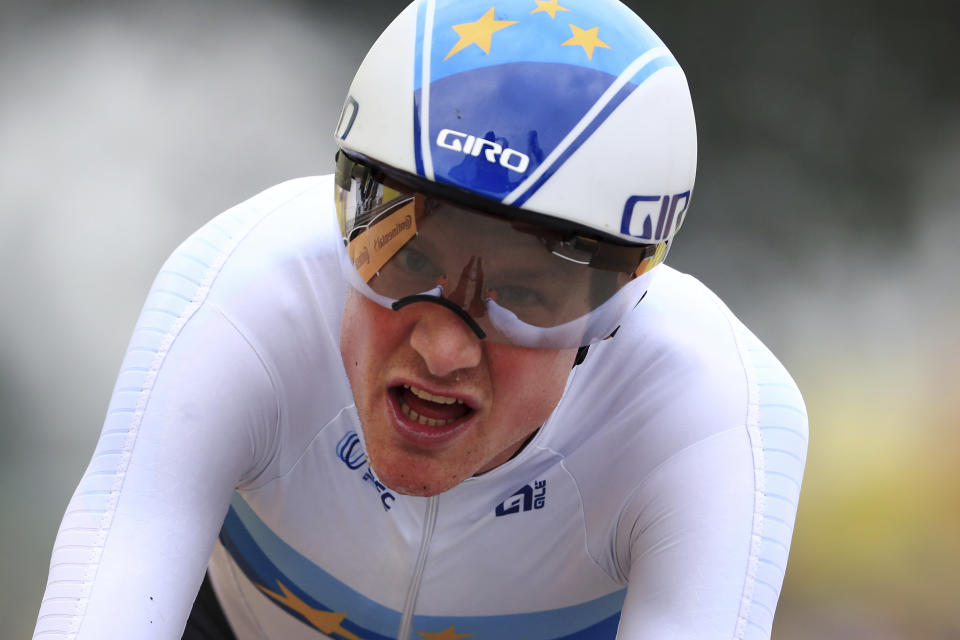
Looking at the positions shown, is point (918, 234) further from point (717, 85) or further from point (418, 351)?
point (418, 351)

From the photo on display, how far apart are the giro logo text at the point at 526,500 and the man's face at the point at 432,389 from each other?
0.65ft

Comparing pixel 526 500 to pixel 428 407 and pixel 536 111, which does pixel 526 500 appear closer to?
pixel 428 407

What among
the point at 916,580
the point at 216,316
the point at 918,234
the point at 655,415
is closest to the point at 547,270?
the point at 655,415

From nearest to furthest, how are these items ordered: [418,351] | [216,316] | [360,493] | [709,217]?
[418,351] → [216,316] → [360,493] → [709,217]

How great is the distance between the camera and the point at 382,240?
124 cm

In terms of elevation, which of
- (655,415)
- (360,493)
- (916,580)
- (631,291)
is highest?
(631,291)

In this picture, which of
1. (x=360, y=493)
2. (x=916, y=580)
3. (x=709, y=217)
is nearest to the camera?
(x=360, y=493)

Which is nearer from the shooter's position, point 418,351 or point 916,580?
point 418,351

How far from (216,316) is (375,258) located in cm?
24

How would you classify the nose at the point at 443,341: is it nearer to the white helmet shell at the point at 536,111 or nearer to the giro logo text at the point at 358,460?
the white helmet shell at the point at 536,111

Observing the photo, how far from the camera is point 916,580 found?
381 centimetres

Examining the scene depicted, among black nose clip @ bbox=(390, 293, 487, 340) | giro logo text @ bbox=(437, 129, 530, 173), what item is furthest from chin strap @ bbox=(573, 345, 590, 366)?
giro logo text @ bbox=(437, 129, 530, 173)

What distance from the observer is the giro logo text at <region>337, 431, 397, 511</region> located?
1474 millimetres

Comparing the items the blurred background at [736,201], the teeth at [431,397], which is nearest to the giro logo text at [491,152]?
the teeth at [431,397]
